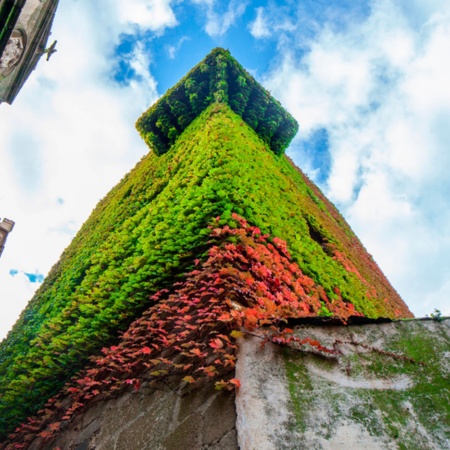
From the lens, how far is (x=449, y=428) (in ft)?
7.09

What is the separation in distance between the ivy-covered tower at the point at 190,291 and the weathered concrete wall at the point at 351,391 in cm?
20

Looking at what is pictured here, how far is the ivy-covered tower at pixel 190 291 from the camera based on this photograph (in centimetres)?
307

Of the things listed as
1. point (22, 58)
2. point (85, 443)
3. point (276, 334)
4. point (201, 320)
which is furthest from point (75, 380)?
point (22, 58)

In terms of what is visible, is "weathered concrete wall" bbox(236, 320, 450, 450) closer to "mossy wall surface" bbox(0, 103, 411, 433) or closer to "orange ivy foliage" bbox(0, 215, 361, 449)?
"orange ivy foliage" bbox(0, 215, 361, 449)

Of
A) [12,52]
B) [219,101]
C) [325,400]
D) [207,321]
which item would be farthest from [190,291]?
[12,52]

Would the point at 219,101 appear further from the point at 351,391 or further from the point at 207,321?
the point at 351,391

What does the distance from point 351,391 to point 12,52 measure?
14.9 m

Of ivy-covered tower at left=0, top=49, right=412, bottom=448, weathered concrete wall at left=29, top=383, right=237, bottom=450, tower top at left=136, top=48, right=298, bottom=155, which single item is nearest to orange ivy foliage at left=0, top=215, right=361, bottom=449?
ivy-covered tower at left=0, top=49, right=412, bottom=448

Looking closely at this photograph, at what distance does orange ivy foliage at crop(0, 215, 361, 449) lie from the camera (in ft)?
8.70

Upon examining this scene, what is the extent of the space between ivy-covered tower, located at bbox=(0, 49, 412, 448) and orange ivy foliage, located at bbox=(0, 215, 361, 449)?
0.02 metres

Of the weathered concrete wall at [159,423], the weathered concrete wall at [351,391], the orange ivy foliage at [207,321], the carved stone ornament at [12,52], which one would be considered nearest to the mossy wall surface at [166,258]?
the orange ivy foliage at [207,321]

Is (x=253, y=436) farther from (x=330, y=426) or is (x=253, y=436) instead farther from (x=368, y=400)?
(x=368, y=400)

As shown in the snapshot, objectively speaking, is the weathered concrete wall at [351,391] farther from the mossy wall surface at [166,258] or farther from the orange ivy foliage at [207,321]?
the mossy wall surface at [166,258]

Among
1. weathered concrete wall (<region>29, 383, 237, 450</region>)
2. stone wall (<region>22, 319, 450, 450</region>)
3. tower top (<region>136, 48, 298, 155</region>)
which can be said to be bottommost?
weathered concrete wall (<region>29, 383, 237, 450</region>)
